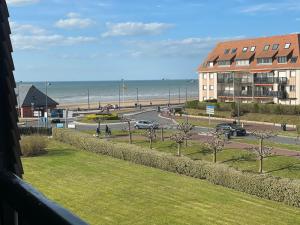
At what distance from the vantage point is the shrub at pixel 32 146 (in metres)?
40.3

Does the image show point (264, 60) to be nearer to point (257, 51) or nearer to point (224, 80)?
point (257, 51)

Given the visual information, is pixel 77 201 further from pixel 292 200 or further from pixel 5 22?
pixel 5 22

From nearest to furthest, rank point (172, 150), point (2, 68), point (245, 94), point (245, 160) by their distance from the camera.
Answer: point (2, 68) < point (245, 160) < point (172, 150) < point (245, 94)

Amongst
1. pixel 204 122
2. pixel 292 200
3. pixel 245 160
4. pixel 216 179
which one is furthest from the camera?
pixel 204 122

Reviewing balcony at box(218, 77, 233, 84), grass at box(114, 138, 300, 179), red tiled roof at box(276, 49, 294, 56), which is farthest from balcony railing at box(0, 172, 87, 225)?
balcony at box(218, 77, 233, 84)

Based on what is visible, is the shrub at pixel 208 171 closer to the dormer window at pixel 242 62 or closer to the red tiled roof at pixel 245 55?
the dormer window at pixel 242 62

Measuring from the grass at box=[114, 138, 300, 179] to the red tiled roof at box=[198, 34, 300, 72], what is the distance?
125 feet

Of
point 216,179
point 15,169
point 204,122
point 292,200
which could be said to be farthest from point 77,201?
point 204,122

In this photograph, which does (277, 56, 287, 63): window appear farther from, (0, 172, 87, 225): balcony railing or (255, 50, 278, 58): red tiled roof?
(0, 172, 87, 225): balcony railing

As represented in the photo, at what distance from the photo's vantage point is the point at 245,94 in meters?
81.0

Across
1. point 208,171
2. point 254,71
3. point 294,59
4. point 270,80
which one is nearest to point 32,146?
point 208,171

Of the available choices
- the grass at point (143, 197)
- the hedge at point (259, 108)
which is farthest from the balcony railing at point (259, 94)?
the grass at point (143, 197)

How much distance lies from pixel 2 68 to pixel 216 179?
84.2 feet

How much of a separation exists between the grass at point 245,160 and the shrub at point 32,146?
33.3ft
